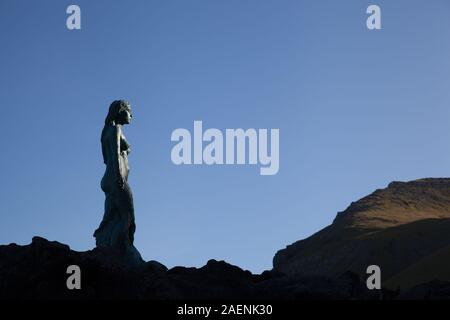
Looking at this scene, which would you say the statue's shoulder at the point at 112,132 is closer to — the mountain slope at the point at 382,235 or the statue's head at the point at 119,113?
the statue's head at the point at 119,113

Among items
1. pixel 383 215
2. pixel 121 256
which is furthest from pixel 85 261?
pixel 383 215

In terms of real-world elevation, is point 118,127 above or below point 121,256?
above

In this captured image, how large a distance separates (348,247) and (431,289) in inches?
1897

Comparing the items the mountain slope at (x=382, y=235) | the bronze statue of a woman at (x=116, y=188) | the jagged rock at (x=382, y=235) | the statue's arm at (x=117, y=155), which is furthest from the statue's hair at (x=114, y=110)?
the jagged rock at (x=382, y=235)

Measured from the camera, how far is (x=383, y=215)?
78.0 metres

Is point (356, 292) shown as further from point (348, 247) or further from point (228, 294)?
point (348, 247)

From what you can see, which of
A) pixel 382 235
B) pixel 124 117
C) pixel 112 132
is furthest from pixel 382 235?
pixel 112 132

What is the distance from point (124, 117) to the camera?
17.4 meters

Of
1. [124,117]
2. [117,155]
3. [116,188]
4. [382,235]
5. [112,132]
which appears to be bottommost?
[382,235]

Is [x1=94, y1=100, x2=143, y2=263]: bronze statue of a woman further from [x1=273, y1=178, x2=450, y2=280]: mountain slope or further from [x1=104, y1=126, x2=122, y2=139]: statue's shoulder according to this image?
[x1=273, y1=178, x2=450, y2=280]: mountain slope

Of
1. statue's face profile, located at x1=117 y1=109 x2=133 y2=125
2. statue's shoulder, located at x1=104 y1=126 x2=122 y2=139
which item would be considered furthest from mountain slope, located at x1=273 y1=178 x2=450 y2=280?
statue's shoulder, located at x1=104 y1=126 x2=122 y2=139

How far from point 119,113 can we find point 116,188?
1470mm

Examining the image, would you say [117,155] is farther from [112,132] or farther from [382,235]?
[382,235]

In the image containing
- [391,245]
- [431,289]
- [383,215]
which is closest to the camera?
[431,289]
